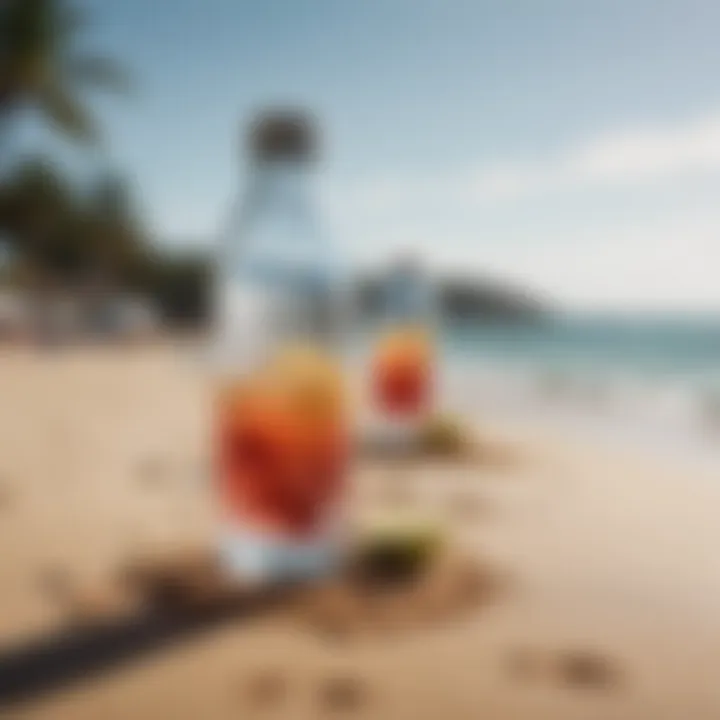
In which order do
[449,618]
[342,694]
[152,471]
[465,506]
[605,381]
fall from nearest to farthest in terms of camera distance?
1. [342,694]
2. [449,618]
3. [465,506]
4. [152,471]
5. [605,381]

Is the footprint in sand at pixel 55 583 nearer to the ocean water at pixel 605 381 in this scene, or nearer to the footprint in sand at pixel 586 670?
the footprint in sand at pixel 586 670

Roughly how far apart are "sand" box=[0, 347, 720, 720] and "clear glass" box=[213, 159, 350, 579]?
0.41 ft

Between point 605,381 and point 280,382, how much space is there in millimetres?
4830

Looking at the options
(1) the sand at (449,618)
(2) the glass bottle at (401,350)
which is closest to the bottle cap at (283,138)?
(1) the sand at (449,618)

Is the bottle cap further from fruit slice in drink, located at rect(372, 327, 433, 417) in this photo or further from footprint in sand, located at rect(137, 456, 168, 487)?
fruit slice in drink, located at rect(372, 327, 433, 417)

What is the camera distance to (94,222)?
27.3 ft

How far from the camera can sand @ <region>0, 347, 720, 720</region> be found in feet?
2.73

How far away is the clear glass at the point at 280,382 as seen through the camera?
108cm

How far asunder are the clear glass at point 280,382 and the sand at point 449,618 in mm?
124

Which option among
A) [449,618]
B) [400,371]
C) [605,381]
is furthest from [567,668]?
[605,381]

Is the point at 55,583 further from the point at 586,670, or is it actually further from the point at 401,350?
the point at 401,350

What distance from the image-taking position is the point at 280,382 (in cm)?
107

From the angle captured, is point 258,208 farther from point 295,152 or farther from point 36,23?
point 36,23

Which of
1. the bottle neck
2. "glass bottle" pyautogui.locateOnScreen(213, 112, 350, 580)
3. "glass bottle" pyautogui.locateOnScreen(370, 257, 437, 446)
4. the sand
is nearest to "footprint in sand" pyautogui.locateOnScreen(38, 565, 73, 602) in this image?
the sand
